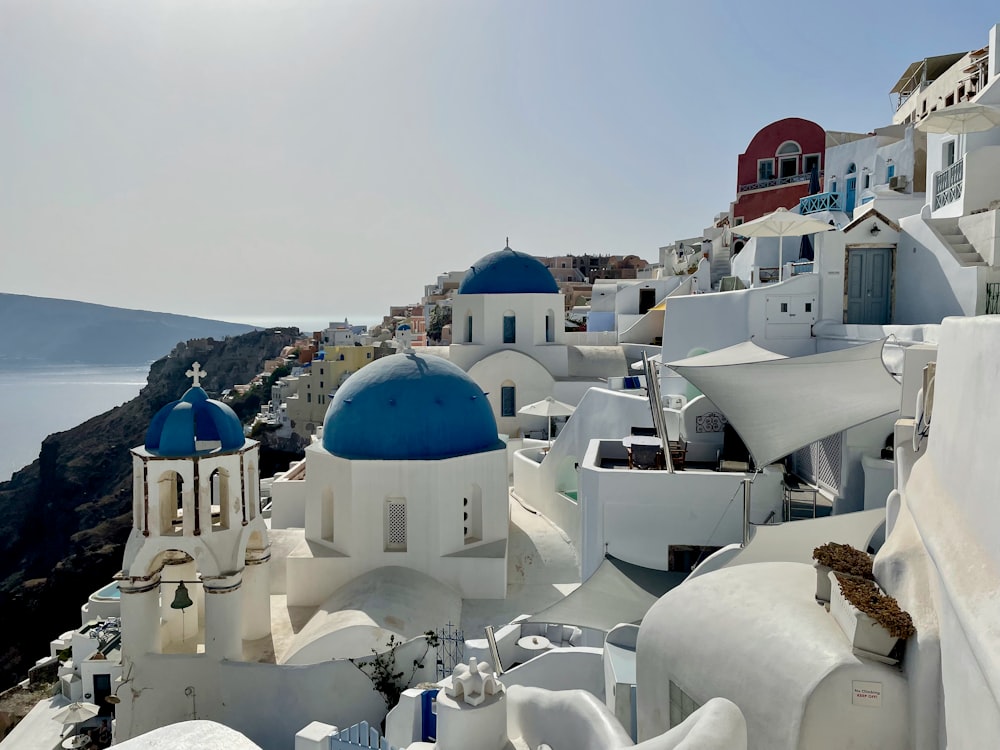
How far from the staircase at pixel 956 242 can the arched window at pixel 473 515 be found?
28.4 feet

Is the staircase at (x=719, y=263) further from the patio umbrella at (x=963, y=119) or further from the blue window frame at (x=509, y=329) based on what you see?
the patio umbrella at (x=963, y=119)

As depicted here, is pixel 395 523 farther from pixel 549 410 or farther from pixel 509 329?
pixel 509 329

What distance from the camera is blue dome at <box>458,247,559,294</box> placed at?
2298 cm

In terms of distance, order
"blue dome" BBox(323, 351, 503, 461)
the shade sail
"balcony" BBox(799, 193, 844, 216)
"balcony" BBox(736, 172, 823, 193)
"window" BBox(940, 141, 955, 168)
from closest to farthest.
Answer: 1. the shade sail
2. "blue dome" BBox(323, 351, 503, 461)
3. "window" BBox(940, 141, 955, 168)
4. "balcony" BBox(799, 193, 844, 216)
5. "balcony" BBox(736, 172, 823, 193)

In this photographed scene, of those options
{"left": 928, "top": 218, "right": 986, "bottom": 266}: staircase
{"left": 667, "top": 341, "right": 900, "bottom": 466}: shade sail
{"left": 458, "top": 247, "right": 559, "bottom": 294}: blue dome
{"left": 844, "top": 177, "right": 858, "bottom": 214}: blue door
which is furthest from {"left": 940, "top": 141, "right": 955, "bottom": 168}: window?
{"left": 458, "top": 247, "right": 559, "bottom": 294}: blue dome

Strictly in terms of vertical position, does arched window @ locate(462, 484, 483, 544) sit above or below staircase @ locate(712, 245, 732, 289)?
below

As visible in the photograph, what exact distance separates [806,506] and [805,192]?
21.9 meters

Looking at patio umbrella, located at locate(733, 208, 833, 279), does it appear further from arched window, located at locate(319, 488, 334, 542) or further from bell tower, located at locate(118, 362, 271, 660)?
bell tower, located at locate(118, 362, 271, 660)

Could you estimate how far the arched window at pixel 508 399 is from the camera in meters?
22.6

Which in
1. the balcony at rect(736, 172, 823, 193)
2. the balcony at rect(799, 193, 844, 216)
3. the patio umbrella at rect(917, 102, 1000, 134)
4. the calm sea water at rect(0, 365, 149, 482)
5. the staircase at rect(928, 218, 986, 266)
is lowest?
the calm sea water at rect(0, 365, 149, 482)

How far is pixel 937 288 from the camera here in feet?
36.7

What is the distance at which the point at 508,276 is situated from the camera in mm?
22984

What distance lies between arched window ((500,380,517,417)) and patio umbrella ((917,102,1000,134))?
12887 mm

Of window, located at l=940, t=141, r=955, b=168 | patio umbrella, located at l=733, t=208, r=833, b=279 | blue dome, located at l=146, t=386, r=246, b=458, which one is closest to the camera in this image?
blue dome, located at l=146, t=386, r=246, b=458
